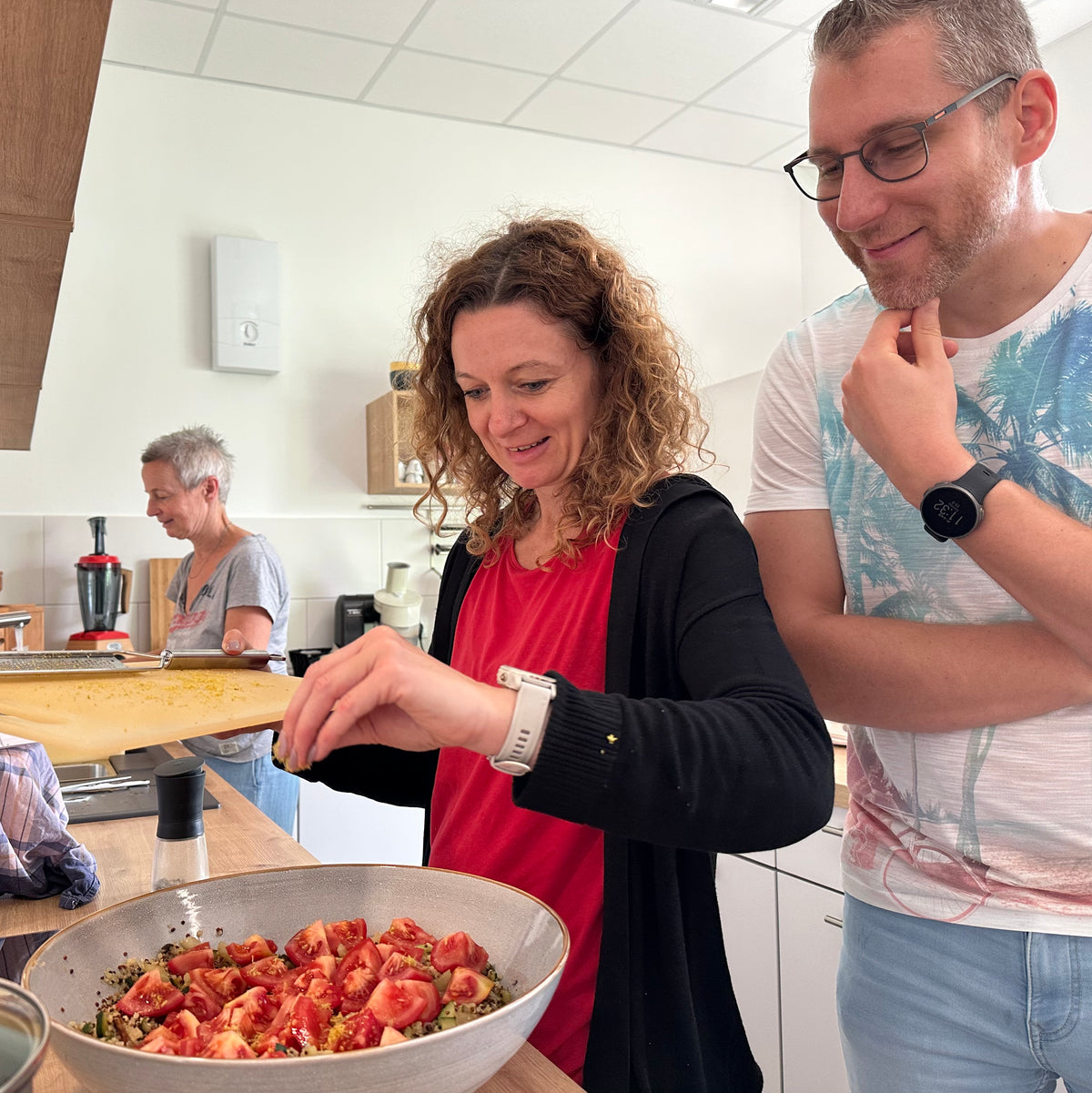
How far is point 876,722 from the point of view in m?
0.96

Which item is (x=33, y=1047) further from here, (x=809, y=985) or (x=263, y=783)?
(x=263, y=783)

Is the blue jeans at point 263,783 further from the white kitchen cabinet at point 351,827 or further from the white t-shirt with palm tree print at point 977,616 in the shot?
the white t-shirt with palm tree print at point 977,616

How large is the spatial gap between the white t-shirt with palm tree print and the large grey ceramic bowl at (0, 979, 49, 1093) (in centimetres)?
76

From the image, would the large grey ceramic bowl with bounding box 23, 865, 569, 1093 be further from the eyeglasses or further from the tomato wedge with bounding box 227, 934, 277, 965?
the eyeglasses

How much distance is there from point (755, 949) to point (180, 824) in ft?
5.26

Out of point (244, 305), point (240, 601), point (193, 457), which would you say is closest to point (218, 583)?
point (240, 601)

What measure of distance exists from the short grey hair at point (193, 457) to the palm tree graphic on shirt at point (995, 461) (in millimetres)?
2172

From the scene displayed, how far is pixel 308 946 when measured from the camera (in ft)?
2.41

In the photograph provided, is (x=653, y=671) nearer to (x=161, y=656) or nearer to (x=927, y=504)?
(x=927, y=504)

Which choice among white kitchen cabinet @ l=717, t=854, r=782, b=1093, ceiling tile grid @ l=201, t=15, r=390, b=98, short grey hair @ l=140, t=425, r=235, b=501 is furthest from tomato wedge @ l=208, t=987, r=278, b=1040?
ceiling tile grid @ l=201, t=15, r=390, b=98

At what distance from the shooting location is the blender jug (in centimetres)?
321

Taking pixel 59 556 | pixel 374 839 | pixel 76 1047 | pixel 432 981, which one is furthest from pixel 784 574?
pixel 59 556

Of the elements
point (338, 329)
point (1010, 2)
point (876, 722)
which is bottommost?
point (876, 722)

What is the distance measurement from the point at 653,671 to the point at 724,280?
3.98m
